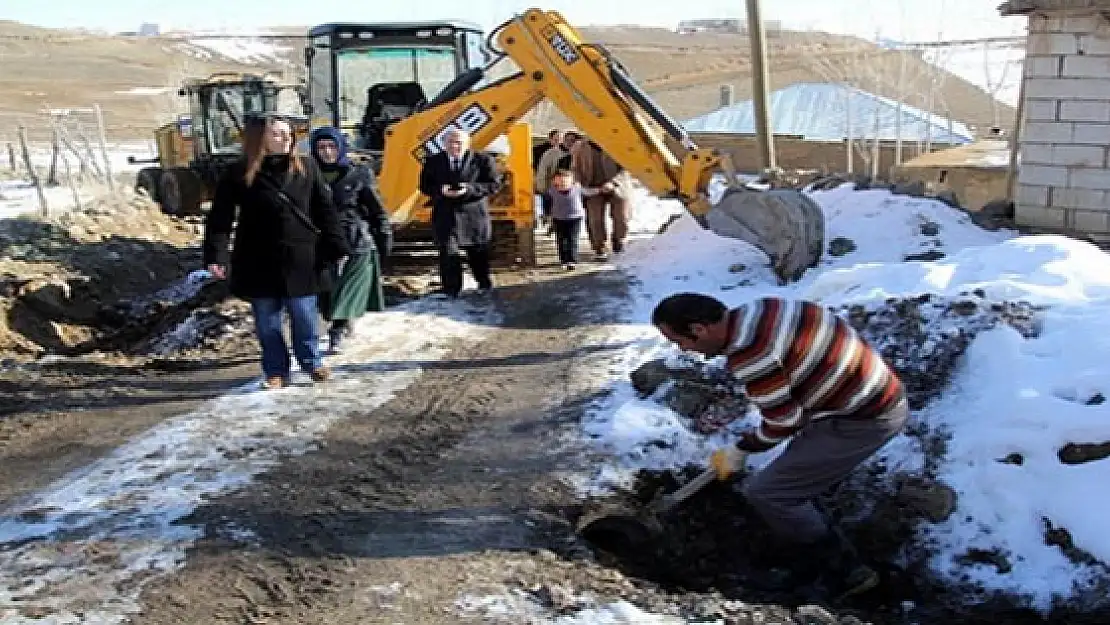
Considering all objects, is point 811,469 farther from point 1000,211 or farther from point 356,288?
point 1000,211

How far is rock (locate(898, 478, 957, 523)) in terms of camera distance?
17.9 feet

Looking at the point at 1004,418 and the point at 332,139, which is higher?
the point at 332,139

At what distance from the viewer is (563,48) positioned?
10.7 meters

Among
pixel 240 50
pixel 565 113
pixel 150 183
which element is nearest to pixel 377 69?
pixel 565 113

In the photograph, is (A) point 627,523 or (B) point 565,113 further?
(B) point 565,113

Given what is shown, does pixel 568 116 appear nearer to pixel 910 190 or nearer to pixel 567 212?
pixel 567 212

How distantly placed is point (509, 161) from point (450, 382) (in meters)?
4.31

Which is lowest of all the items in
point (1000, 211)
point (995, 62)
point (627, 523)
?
point (627, 523)

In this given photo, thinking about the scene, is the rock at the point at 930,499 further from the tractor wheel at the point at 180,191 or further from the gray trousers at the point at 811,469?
the tractor wheel at the point at 180,191

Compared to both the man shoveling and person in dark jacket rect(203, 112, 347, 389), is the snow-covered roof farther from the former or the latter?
the man shoveling

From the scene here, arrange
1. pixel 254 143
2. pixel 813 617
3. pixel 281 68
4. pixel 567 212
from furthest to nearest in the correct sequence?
pixel 281 68 → pixel 567 212 → pixel 254 143 → pixel 813 617

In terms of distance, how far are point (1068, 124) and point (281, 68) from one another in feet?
208

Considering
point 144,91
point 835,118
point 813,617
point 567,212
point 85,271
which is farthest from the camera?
point 144,91

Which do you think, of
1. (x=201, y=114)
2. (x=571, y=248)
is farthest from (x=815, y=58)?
(x=571, y=248)
